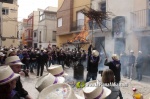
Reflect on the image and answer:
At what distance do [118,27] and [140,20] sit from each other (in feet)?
6.65

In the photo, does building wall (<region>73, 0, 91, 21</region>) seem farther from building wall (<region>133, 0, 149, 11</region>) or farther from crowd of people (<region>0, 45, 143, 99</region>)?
building wall (<region>133, 0, 149, 11</region>)

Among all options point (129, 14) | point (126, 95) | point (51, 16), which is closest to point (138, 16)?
point (129, 14)

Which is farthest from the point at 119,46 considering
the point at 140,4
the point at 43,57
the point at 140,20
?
the point at 43,57

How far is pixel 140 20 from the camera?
13.1m

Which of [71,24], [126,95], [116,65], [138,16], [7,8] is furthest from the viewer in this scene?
[7,8]

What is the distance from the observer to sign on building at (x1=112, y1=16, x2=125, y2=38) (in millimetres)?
14248

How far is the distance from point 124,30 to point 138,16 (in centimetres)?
133

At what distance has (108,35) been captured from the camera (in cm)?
1644

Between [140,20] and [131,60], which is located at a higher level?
[140,20]

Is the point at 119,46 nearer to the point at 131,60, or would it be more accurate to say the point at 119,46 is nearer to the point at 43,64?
the point at 131,60

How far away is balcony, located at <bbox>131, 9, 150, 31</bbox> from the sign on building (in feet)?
2.81

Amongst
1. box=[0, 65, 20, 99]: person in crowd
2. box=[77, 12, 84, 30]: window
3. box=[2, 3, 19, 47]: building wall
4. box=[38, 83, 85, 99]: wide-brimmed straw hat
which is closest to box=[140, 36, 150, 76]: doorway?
box=[77, 12, 84, 30]: window

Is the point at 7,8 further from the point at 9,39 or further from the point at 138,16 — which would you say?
the point at 138,16

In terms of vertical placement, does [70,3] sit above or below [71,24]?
above
